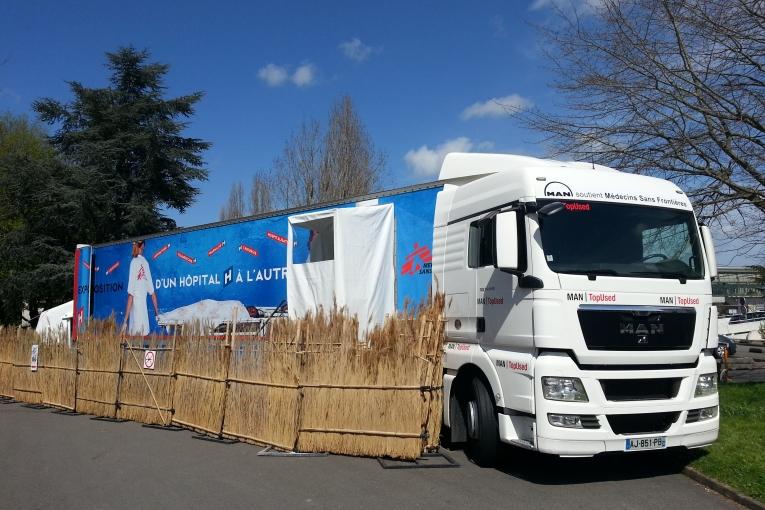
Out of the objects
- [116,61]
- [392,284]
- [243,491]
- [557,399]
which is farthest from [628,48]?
[116,61]

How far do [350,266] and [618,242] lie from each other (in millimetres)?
4490

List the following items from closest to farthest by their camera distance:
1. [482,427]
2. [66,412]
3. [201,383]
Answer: [482,427] → [201,383] → [66,412]

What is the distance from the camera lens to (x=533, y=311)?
6.32 meters

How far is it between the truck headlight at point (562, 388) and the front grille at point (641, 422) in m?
0.38

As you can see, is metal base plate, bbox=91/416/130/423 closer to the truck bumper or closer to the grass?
the truck bumper

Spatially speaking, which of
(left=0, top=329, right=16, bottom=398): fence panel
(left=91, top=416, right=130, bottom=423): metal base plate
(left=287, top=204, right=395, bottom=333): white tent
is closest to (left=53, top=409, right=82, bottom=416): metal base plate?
(left=91, top=416, right=130, bottom=423): metal base plate

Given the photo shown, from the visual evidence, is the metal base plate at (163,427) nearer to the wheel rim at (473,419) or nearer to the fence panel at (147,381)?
the fence panel at (147,381)

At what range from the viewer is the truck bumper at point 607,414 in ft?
20.0

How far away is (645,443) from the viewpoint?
624 cm

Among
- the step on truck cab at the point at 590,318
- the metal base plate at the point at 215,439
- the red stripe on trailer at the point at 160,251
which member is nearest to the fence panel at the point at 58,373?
the red stripe on trailer at the point at 160,251

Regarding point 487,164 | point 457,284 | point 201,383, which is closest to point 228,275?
point 201,383

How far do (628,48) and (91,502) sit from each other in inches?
394

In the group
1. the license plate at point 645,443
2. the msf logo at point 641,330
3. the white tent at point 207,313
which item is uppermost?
the white tent at point 207,313

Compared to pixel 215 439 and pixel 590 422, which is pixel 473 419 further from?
pixel 215 439
